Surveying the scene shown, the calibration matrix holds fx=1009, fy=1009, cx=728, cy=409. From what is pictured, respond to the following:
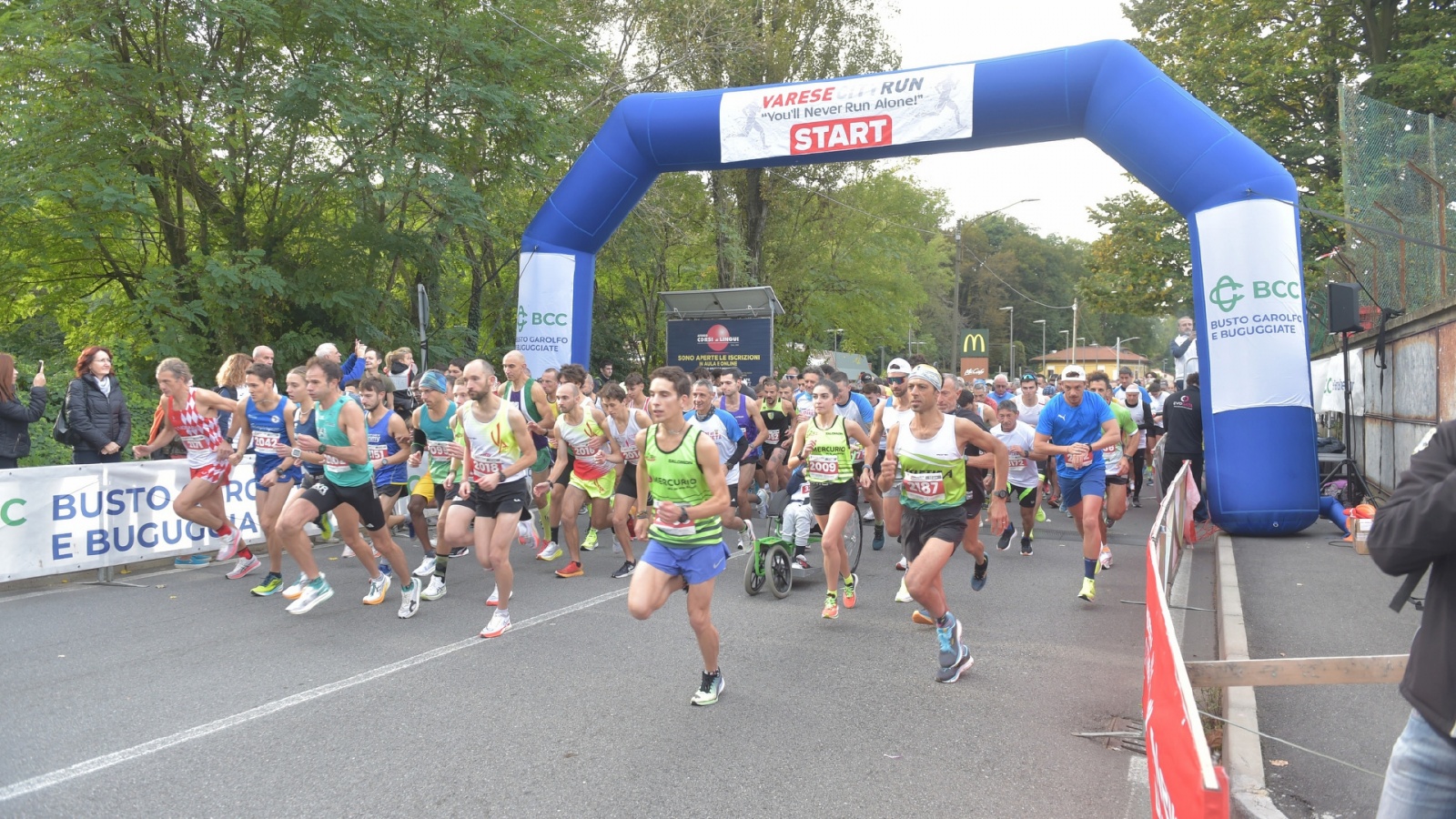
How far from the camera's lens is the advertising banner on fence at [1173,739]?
232 cm

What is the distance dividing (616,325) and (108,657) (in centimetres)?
2295

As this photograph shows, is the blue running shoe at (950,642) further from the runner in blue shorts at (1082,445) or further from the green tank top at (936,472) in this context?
the runner in blue shorts at (1082,445)

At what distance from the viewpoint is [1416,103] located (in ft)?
74.4

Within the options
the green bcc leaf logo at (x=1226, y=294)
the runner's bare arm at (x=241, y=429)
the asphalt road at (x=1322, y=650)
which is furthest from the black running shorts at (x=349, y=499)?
the green bcc leaf logo at (x=1226, y=294)

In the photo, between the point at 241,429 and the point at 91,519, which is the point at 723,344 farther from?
the point at 91,519

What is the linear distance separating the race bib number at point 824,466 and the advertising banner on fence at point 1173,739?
162 inches

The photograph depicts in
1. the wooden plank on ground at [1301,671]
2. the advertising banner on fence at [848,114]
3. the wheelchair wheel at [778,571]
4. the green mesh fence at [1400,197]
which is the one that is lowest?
the wheelchair wheel at [778,571]

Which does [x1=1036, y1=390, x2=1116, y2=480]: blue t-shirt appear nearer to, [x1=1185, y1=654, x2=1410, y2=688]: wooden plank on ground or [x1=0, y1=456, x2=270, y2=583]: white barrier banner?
[x1=1185, y1=654, x2=1410, y2=688]: wooden plank on ground

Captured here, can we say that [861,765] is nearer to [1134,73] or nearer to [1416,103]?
[1134,73]

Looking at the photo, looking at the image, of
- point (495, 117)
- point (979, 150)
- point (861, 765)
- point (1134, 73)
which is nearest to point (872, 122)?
point (979, 150)

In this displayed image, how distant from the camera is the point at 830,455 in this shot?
8289 millimetres

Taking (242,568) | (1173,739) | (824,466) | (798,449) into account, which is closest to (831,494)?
(824,466)

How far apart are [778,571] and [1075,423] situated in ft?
9.75

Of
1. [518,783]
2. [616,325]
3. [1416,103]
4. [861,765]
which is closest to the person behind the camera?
[518,783]
